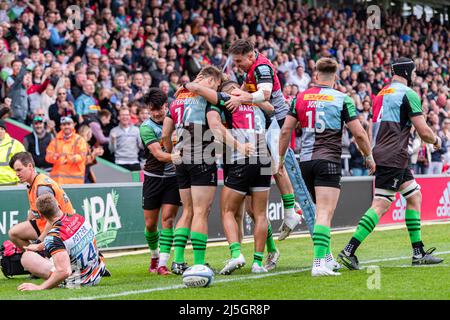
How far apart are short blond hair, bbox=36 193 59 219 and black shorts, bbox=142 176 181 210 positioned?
2.16 m

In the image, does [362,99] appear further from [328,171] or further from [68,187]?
[328,171]

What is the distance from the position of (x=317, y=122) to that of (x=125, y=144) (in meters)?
7.92

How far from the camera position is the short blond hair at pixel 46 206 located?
29.1ft

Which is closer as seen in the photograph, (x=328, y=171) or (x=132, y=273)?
(x=328, y=171)

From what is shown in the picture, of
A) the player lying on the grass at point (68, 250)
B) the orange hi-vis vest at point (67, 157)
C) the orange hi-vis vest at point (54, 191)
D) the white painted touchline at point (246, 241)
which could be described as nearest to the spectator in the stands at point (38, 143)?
the orange hi-vis vest at point (67, 157)

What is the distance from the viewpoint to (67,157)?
1534 centimetres

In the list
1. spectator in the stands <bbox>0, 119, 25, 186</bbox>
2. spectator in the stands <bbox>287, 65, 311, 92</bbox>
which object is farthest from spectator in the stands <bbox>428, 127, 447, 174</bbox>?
spectator in the stands <bbox>0, 119, 25, 186</bbox>

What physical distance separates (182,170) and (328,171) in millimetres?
1668

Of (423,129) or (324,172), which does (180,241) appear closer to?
(324,172)

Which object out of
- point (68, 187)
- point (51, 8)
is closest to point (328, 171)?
point (68, 187)

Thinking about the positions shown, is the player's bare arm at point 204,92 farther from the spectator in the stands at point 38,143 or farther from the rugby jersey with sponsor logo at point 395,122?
the spectator in the stands at point 38,143

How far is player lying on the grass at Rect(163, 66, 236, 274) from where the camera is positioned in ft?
31.1
